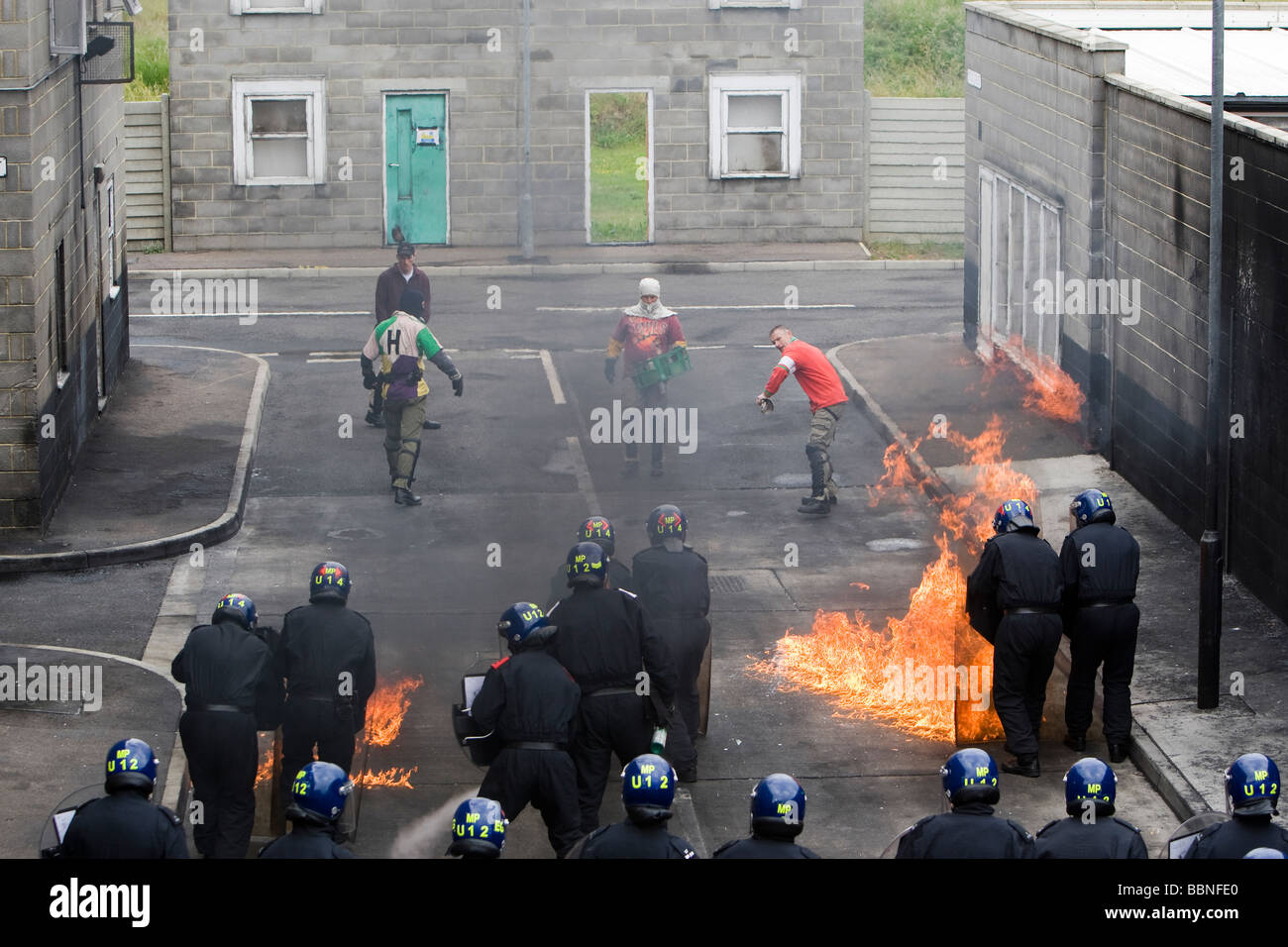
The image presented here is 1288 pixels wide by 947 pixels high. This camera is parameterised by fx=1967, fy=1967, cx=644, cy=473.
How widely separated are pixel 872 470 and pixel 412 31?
50.6ft

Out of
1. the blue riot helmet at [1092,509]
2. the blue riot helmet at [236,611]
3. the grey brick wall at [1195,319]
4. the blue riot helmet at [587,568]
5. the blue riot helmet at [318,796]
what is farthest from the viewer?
the grey brick wall at [1195,319]

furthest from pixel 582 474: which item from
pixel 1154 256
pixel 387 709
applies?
pixel 387 709

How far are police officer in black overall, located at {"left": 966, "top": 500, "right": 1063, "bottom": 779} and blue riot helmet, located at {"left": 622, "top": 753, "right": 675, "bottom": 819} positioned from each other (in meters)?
4.46

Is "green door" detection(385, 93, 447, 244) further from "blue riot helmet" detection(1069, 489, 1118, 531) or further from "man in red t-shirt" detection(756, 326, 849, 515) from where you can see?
"blue riot helmet" detection(1069, 489, 1118, 531)

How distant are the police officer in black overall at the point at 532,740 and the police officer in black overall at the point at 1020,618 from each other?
3.18 m

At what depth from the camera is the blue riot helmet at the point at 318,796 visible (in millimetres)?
8266

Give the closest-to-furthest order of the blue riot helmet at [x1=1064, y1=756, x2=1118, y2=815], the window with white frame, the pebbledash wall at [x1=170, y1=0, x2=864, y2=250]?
the blue riot helmet at [x1=1064, y1=756, x2=1118, y2=815], the pebbledash wall at [x1=170, y1=0, x2=864, y2=250], the window with white frame

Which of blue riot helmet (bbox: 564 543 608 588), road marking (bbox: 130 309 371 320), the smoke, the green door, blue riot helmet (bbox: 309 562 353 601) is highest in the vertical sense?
the green door

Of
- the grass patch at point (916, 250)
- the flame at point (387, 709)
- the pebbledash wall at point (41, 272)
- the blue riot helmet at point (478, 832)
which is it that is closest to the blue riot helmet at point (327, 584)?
the flame at point (387, 709)

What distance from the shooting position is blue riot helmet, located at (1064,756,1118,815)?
848cm

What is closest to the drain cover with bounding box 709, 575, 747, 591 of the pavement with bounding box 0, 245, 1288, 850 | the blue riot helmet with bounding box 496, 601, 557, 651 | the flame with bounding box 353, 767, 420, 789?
the pavement with bounding box 0, 245, 1288, 850

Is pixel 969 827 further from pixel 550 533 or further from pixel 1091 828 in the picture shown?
pixel 550 533

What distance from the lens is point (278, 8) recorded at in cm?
3155

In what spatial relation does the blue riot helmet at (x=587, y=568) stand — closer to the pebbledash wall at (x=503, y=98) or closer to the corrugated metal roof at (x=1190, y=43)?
the corrugated metal roof at (x=1190, y=43)
